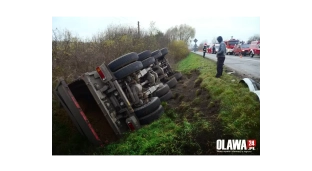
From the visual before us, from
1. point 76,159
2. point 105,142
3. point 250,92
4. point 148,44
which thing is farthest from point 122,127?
point 148,44

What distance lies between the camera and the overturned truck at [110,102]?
3.71 metres

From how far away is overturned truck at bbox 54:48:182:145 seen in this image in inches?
146

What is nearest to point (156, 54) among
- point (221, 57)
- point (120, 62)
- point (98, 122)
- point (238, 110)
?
point (221, 57)

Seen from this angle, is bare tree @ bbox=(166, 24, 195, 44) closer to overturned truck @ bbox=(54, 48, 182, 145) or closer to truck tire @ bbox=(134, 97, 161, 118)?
overturned truck @ bbox=(54, 48, 182, 145)

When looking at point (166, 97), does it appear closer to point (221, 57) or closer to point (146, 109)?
point (146, 109)

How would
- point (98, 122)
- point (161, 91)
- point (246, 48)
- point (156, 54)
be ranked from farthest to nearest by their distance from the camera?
point (246, 48), point (156, 54), point (161, 91), point (98, 122)

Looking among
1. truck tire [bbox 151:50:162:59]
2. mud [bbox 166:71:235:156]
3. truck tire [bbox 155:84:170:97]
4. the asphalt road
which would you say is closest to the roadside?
the asphalt road

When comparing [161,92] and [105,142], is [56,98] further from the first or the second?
[161,92]

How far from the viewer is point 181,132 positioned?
11.8 ft

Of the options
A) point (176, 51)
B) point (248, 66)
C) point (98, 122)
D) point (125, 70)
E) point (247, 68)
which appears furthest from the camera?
point (176, 51)

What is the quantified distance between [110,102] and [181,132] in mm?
1235

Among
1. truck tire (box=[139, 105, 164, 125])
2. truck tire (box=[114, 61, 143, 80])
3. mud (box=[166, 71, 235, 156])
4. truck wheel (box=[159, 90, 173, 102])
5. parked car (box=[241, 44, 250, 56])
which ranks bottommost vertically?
parked car (box=[241, 44, 250, 56])

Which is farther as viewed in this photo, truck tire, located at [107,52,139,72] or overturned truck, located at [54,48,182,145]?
truck tire, located at [107,52,139,72]

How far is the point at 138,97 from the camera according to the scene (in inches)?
172
